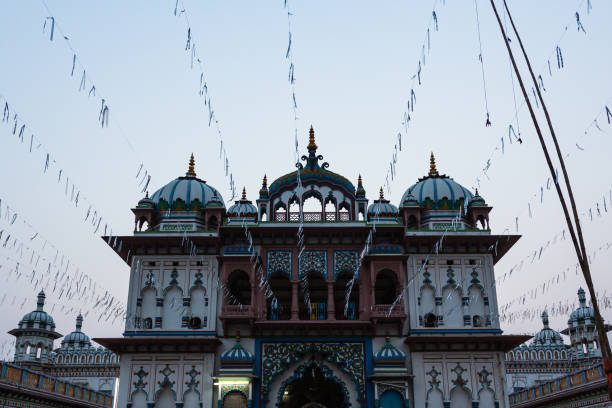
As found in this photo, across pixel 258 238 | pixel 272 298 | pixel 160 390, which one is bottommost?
pixel 160 390

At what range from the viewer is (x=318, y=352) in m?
21.9

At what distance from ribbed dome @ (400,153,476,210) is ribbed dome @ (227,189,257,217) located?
607cm

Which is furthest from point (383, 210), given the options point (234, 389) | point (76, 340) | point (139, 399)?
point (76, 340)

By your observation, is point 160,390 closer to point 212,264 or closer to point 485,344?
point 212,264

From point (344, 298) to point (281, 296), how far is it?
8.61 ft

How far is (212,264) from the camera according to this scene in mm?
23250

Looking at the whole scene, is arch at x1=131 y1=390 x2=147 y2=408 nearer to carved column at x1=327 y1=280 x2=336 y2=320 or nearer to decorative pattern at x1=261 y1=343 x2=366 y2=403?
decorative pattern at x1=261 y1=343 x2=366 y2=403

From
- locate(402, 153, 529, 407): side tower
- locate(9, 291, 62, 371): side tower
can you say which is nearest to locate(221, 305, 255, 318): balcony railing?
locate(402, 153, 529, 407): side tower

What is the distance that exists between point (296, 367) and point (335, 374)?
4.58 feet

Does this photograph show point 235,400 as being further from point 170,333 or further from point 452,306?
point 452,306

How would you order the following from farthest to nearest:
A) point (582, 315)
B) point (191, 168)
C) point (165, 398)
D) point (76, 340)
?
point (76, 340), point (582, 315), point (191, 168), point (165, 398)

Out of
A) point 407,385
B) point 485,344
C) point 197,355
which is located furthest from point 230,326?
point 485,344

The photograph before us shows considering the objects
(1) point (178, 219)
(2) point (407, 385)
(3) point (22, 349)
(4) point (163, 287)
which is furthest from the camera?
(3) point (22, 349)

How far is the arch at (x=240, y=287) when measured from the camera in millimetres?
23844
